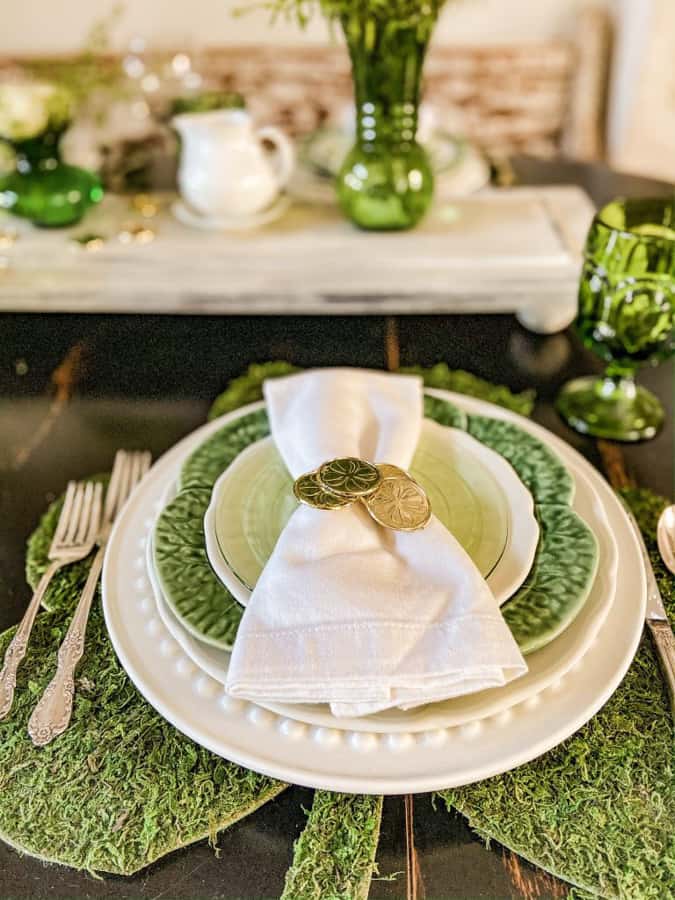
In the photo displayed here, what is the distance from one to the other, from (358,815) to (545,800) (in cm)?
10

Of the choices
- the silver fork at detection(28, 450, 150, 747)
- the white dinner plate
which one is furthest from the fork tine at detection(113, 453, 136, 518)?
the white dinner plate

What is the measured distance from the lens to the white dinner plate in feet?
1.57

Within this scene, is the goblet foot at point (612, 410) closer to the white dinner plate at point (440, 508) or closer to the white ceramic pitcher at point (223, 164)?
the white dinner plate at point (440, 508)

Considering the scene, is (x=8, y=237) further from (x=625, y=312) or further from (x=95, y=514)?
(x=625, y=312)

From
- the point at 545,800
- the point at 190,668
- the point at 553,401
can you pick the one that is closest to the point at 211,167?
the point at 553,401

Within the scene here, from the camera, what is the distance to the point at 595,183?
116 cm

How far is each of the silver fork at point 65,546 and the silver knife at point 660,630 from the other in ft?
1.31

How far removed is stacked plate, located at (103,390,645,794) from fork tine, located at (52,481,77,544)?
0.22 ft

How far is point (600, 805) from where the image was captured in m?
0.41

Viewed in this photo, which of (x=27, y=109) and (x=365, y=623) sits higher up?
(x=27, y=109)

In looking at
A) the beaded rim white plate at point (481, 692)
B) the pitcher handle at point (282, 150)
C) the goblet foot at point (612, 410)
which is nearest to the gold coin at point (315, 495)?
the beaded rim white plate at point (481, 692)

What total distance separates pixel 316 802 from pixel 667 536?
0.33 metres

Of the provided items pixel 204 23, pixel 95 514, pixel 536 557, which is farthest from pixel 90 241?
pixel 204 23

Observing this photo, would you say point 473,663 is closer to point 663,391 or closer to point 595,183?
point 663,391
